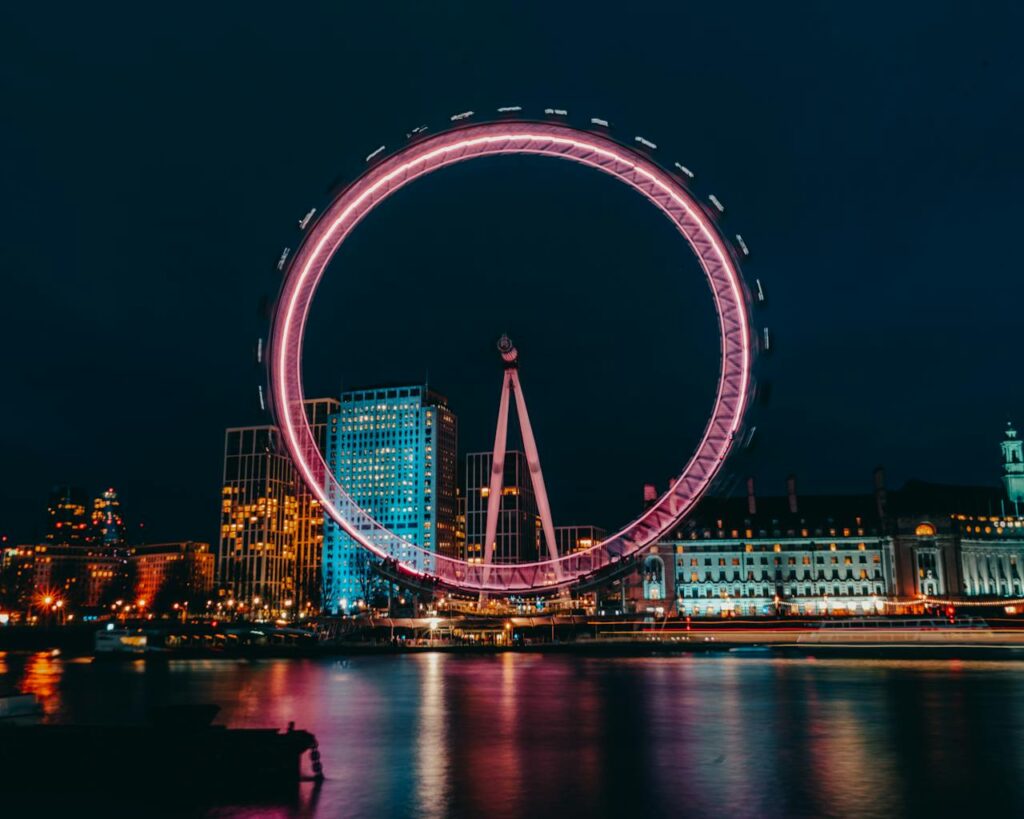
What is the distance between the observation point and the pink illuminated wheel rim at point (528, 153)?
54156 mm

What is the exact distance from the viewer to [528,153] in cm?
5531

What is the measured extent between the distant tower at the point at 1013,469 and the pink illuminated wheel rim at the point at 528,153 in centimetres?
13275

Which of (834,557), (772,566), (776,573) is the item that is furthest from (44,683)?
(834,557)

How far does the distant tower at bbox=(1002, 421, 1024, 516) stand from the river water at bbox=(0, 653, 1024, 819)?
128 metres

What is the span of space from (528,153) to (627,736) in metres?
38.5

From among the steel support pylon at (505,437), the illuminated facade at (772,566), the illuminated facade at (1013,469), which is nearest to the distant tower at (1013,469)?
the illuminated facade at (1013,469)

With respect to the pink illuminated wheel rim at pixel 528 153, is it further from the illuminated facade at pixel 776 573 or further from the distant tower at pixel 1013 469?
the distant tower at pixel 1013 469

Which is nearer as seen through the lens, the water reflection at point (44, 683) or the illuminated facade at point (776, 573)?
the water reflection at point (44, 683)

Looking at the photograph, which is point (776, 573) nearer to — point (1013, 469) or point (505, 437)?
point (1013, 469)

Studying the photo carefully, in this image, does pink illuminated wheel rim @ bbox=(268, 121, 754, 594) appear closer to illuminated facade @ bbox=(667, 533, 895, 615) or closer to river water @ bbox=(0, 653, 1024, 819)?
river water @ bbox=(0, 653, 1024, 819)

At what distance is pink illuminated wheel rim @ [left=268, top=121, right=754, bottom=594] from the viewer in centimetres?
5416

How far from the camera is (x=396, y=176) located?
54.6m

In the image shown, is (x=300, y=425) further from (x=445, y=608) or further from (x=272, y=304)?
(x=445, y=608)

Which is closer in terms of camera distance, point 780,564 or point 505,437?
point 505,437
